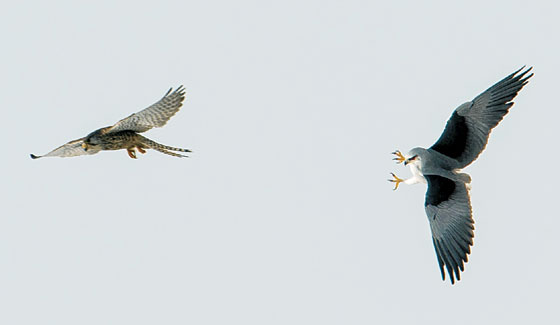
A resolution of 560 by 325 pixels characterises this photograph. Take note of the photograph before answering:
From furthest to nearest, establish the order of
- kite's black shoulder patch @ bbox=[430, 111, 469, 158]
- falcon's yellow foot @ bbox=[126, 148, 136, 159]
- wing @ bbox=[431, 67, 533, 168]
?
falcon's yellow foot @ bbox=[126, 148, 136, 159]
kite's black shoulder patch @ bbox=[430, 111, 469, 158]
wing @ bbox=[431, 67, 533, 168]

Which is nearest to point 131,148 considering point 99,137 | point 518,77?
point 99,137

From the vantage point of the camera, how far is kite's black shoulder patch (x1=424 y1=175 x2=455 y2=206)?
360 inches

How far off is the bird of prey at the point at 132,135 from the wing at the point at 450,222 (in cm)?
314

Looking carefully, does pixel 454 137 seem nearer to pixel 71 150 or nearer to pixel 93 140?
pixel 93 140

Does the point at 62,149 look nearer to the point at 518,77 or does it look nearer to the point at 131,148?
the point at 131,148

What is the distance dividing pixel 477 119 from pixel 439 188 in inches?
35.3

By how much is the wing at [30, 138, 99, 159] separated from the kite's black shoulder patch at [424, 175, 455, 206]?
4.46 m

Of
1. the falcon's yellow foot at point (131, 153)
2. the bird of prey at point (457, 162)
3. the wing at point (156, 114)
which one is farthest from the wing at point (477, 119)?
the falcon's yellow foot at point (131, 153)

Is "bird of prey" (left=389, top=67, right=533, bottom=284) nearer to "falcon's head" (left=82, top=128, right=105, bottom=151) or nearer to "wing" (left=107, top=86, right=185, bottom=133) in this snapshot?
"wing" (left=107, top=86, right=185, bottom=133)

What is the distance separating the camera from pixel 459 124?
359 inches

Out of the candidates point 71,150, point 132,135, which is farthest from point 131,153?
point 71,150

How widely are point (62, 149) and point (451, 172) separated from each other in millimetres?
5231

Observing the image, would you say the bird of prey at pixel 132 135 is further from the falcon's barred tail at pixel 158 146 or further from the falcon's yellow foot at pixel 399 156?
the falcon's yellow foot at pixel 399 156

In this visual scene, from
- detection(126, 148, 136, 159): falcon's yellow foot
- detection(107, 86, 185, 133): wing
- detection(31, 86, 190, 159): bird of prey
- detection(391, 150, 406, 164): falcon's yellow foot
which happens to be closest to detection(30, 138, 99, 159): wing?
detection(31, 86, 190, 159): bird of prey
